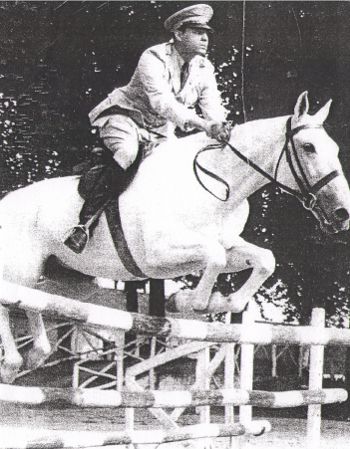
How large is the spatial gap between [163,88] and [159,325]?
5.13ft

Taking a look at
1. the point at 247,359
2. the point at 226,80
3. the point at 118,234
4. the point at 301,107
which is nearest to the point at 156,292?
the point at 118,234

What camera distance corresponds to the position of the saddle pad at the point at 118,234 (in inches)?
211

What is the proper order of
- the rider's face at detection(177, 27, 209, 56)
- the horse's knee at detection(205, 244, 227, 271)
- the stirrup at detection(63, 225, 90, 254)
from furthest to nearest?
the rider's face at detection(177, 27, 209, 56) < the stirrup at detection(63, 225, 90, 254) < the horse's knee at detection(205, 244, 227, 271)

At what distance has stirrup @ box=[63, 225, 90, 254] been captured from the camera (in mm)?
5355

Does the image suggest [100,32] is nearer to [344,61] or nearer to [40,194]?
[344,61]

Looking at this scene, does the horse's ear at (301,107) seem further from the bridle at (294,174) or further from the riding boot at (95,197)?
the riding boot at (95,197)

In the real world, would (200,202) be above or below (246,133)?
below

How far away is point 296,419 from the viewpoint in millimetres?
10711

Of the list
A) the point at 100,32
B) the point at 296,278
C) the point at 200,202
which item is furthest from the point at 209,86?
the point at 296,278

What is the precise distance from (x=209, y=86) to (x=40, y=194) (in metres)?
1.30

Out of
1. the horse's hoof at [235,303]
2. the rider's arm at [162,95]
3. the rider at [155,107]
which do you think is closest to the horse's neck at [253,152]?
the rider at [155,107]

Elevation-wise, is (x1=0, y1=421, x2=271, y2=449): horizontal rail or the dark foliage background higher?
the dark foliage background

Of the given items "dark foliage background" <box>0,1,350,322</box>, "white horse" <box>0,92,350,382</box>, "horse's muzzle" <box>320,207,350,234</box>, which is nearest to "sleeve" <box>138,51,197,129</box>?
"white horse" <box>0,92,350,382</box>

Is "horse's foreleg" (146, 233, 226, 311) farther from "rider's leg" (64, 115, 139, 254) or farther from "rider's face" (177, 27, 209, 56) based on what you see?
"rider's face" (177, 27, 209, 56)
